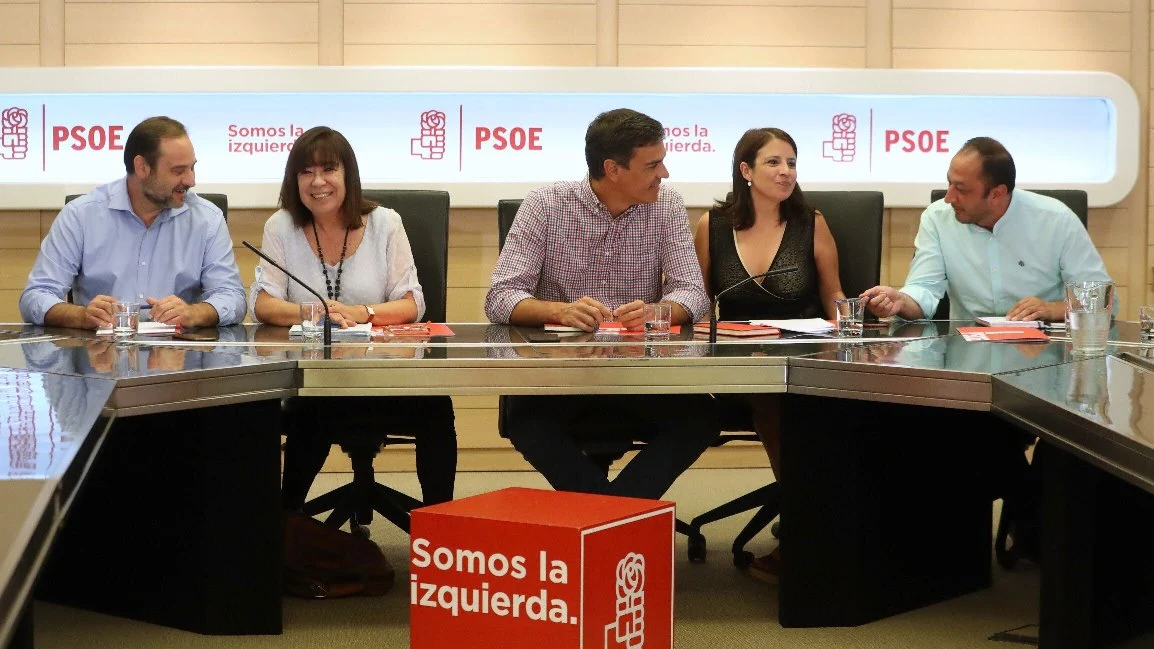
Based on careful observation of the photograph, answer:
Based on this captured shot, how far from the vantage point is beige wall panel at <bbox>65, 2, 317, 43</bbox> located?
4.19 meters

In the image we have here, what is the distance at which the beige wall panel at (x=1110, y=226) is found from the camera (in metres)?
4.41

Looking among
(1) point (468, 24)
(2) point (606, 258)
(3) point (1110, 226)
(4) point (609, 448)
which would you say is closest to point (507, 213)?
(2) point (606, 258)

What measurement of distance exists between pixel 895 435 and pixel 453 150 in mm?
2266

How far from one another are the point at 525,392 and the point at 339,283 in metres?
1.13

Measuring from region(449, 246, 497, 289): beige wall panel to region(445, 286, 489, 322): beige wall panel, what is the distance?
0.7 inches

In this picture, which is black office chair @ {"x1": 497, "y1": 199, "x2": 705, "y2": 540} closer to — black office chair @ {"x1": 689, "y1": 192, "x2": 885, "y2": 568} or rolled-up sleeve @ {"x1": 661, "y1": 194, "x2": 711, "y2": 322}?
black office chair @ {"x1": 689, "y1": 192, "x2": 885, "y2": 568}

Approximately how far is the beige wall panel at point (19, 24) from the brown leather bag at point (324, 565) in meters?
2.37

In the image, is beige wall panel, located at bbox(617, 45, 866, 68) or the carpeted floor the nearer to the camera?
the carpeted floor

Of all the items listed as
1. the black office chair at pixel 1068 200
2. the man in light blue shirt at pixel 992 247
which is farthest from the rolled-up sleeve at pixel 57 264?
the black office chair at pixel 1068 200

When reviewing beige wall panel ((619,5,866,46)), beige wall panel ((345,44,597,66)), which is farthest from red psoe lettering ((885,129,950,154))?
beige wall panel ((345,44,597,66))

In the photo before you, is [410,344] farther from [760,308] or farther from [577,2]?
[577,2]

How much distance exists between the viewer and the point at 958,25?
4371 mm

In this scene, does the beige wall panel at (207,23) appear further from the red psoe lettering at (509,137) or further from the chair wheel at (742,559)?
the chair wheel at (742,559)

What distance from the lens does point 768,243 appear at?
11.1ft
